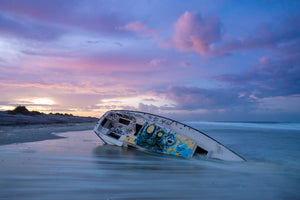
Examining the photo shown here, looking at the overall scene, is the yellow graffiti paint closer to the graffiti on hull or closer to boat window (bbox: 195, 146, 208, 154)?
the graffiti on hull

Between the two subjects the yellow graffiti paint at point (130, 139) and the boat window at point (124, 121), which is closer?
the yellow graffiti paint at point (130, 139)

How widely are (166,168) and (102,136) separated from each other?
235 inches

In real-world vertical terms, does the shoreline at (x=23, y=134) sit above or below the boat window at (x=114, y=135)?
below

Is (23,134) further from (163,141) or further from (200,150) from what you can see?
(200,150)

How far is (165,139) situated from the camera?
916cm

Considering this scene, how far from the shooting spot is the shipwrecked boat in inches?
334

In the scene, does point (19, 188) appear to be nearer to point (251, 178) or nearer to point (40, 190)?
point (40, 190)

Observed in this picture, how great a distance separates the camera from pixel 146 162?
7.14 m

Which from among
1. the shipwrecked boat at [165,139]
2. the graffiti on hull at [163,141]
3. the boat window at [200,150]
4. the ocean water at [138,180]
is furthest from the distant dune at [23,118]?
the boat window at [200,150]

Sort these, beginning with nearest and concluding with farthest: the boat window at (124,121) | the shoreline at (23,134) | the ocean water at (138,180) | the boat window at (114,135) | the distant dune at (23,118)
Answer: the ocean water at (138,180) < the shoreline at (23,134) < the boat window at (114,135) < the boat window at (124,121) < the distant dune at (23,118)

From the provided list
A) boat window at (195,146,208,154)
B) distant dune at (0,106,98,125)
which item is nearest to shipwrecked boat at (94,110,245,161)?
boat window at (195,146,208,154)

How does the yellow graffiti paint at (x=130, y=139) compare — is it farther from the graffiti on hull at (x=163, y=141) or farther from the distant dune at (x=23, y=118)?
the distant dune at (x=23, y=118)

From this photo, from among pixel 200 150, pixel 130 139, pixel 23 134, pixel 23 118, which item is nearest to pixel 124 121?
pixel 130 139

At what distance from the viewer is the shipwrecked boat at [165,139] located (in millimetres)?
8492
